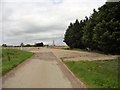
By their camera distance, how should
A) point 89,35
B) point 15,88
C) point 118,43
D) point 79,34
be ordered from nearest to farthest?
point 15,88 → point 118,43 → point 89,35 → point 79,34

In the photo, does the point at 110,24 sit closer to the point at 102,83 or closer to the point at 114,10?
the point at 114,10

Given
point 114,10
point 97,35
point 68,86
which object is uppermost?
point 114,10

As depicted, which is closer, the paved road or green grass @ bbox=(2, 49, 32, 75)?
the paved road

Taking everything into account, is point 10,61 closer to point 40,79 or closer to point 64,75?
point 64,75

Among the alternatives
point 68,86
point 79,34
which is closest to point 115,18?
point 68,86

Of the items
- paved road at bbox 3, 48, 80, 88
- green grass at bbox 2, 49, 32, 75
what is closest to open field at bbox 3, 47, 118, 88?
paved road at bbox 3, 48, 80, 88

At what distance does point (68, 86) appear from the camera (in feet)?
46.4

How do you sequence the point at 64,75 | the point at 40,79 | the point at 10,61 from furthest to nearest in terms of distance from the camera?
the point at 10,61, the point at 64,75, the point at 40,79

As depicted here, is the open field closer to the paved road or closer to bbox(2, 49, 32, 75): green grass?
the paved road

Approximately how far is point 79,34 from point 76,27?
346 centimetres

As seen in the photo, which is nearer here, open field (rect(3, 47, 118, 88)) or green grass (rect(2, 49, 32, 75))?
open field (rect(3, 47, 118, 88))

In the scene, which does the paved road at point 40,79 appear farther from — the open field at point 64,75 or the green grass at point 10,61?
the green grass at point 10,61

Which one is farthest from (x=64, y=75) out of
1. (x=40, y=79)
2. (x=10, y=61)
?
(x=10, y=61)

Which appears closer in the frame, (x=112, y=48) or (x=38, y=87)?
(x=38, y=87)
